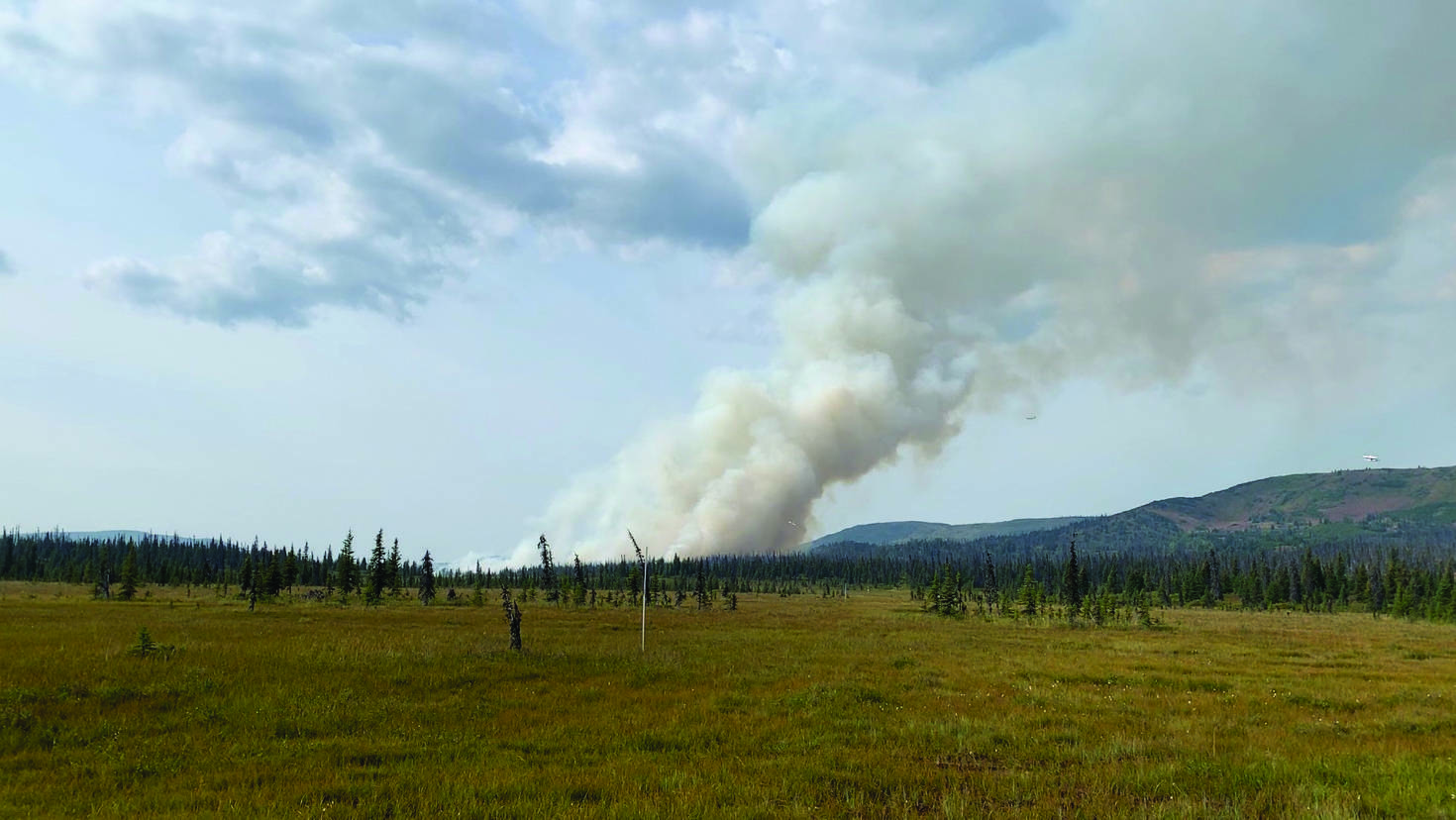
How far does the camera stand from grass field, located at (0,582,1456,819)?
421 inches

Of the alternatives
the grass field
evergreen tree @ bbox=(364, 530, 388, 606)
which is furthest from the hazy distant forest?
the grass field

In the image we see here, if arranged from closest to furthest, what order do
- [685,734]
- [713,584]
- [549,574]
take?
1. [685,734]
2. [549,574]
3. [713,584]

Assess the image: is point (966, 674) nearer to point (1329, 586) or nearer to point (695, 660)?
point (695, 660)

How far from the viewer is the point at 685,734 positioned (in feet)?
50.7

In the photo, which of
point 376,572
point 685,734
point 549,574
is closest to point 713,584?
point 549,574

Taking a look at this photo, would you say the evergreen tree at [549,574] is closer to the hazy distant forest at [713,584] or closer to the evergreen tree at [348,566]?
the hazy distant forest at [713,584]

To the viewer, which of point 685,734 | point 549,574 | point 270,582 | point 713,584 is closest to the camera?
point 685,734

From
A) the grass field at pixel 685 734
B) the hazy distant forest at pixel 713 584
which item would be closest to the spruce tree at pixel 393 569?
the hazy distant forest at pixel 713 584

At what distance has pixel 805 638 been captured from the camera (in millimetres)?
42094

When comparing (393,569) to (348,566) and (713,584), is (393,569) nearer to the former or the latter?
(348,566)

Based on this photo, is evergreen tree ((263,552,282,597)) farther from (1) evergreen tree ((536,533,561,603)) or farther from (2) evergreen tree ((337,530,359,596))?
(1) evergreen tree ((536,533,561,603))

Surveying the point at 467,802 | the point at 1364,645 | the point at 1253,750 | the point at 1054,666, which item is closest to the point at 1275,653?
the point at 1364,645

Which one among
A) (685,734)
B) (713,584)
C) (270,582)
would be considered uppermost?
(685,734)

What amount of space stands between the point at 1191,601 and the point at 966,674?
5728 inches
